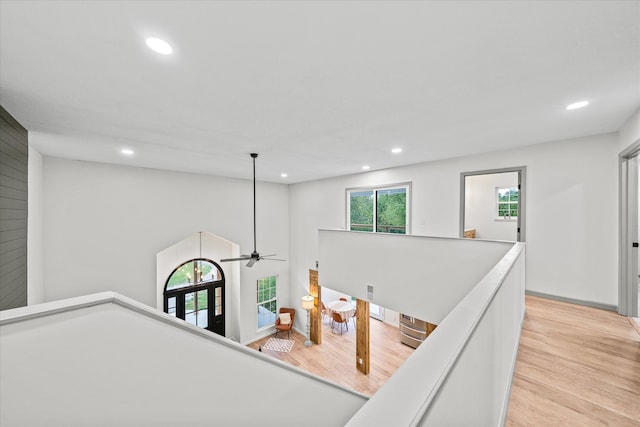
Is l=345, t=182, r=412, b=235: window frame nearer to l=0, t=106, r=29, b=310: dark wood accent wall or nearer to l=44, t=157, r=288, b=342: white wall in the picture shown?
l=44, t=157, r=288, b=342: white wall

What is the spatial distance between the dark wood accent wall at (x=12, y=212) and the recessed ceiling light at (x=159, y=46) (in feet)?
7.38

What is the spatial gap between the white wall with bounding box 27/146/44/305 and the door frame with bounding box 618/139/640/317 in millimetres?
8133

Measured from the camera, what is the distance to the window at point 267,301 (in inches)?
328

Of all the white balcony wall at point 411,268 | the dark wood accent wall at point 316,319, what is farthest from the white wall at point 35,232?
the dark wood accent wall at point 316,319

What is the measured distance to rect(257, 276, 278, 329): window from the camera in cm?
832

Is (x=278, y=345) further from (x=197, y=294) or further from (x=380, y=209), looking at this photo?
(x=380, y=209)

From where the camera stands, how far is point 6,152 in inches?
103

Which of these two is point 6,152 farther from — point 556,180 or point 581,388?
point 556,180

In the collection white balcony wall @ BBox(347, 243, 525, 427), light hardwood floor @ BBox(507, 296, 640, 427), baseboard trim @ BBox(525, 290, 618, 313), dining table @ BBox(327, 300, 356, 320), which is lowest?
dining table @ BBox(327, 300, 356, 320)

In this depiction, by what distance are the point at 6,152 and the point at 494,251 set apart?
5.67m

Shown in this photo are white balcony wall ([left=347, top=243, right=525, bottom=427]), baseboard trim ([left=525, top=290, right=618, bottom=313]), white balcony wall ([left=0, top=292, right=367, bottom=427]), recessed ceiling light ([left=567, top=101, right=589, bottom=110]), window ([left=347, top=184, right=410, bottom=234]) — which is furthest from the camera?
window ([left=347, top=184, right=410, bottom=234])

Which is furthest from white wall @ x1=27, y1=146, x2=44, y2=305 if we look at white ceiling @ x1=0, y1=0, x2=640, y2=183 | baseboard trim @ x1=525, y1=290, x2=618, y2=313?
baseboard trim @ x1=525, y1=290, x2=618, y2=313

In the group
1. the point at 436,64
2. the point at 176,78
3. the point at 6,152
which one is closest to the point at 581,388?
the point at 436,64

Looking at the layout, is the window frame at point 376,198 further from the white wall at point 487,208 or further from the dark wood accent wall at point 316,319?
the dark wood accent wall at point 316,319
